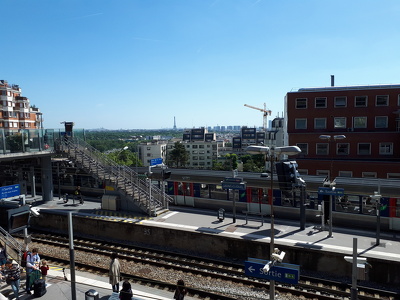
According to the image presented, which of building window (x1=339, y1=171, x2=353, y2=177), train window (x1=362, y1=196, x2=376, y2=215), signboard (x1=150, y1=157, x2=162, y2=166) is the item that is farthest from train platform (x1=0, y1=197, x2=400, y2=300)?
building window (x1=339, y1=171, x2=353, y2=177)

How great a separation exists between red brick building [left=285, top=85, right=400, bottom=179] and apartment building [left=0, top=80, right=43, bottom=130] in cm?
6626

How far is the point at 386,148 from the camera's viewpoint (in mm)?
33125

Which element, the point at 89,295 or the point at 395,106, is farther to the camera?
the point at 395,106

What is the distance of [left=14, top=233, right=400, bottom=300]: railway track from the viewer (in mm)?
12633

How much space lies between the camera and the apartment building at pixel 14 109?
2950 inches

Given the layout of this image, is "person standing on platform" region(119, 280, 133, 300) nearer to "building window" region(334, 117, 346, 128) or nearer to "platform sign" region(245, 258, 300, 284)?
"platform sign" region(245, 258, 300, 284)

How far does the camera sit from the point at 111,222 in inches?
803

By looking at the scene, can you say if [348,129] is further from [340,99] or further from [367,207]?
[367,207]

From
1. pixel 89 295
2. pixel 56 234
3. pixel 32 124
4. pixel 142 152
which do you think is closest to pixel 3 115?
pixel 32 124

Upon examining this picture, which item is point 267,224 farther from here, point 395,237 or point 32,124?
Result: point 32,124

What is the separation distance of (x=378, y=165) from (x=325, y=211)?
17.1 metres

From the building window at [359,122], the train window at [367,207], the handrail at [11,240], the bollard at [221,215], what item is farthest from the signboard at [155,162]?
the building window at [359,122]

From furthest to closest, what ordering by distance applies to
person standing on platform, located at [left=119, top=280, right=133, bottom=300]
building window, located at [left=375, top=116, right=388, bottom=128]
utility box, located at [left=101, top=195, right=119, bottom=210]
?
1. building window, located at [left=375, top=116, right=388, bottom=128]
2. utility box, located at [left=101, top=195, right=119, bottom=210]
3. person standing on platform, located at [left=119, top=280, right=133, bottom=300]

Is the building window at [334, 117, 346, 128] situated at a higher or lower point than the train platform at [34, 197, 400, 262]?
higher
